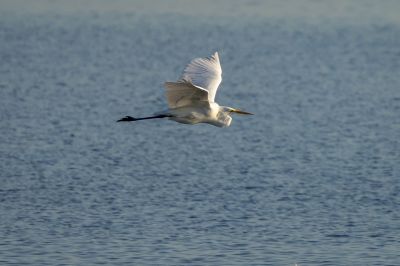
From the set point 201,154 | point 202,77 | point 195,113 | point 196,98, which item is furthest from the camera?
point 201,154

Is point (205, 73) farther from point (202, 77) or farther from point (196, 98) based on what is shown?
point (196, 98)

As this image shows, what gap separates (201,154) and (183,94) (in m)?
5.13

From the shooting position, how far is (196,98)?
468 inches

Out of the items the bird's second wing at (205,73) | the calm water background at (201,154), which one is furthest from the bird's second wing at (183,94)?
the calm water background at (201,154)

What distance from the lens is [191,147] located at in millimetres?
17125

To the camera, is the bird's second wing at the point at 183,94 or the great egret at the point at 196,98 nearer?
the bird's second wing at the point at 183,94

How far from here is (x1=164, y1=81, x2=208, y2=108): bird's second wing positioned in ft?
37.1

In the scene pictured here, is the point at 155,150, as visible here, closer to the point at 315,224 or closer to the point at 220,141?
the point at 220,141

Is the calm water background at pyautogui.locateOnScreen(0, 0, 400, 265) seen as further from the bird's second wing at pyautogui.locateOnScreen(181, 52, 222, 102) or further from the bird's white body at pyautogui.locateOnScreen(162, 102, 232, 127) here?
the bird's second wing at pyautogui.locateOnScreen(181, 52, 222, 102)

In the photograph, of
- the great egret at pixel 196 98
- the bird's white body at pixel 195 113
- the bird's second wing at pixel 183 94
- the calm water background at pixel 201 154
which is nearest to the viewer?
the bird's second wing at pixel 183 94

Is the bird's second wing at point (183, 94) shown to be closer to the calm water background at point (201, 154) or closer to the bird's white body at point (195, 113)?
the bird's white body at point (195, 113)

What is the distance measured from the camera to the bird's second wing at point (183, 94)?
11.3m

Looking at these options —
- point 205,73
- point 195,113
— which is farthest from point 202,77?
point 195,113

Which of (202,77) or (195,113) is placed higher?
(202,77)
